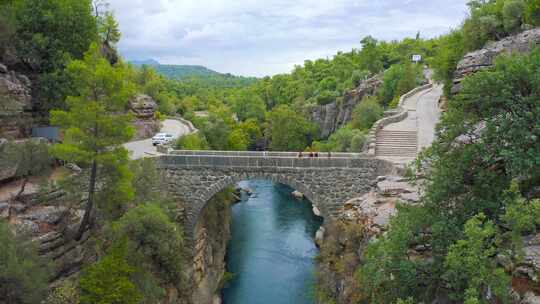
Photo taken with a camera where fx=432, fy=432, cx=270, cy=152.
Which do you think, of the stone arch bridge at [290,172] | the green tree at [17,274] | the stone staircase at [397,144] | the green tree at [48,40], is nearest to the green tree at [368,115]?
the stone staircase at [397,144]

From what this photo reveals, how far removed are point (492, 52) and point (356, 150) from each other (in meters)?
11.7

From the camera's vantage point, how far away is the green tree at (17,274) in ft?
43.6

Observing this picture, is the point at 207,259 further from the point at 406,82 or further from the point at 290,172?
the point at 406,82

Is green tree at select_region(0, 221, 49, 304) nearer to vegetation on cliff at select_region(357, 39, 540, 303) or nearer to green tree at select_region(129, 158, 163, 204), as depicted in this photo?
green tree at select_region(129, 158, 163, 204)

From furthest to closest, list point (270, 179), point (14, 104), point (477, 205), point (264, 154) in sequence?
point (264, 154), point (270, 179), point (14, 104), point (477, 205)

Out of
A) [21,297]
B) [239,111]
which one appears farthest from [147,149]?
[239,111]

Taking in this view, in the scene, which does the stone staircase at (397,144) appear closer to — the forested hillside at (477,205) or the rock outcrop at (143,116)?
the forested hillside at (477,205)

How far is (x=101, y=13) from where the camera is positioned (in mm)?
31312

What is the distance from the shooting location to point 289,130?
53.9 metres

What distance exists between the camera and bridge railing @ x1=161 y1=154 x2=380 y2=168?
2305cm

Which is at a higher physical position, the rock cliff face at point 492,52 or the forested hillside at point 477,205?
the rock cliff face at point 492,52

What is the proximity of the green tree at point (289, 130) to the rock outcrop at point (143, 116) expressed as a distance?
21042 millimetres

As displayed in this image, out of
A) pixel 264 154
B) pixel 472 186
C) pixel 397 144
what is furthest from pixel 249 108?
pixel 472 186

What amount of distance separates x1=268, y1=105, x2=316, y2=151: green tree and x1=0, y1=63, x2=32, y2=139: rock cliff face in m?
34.5
